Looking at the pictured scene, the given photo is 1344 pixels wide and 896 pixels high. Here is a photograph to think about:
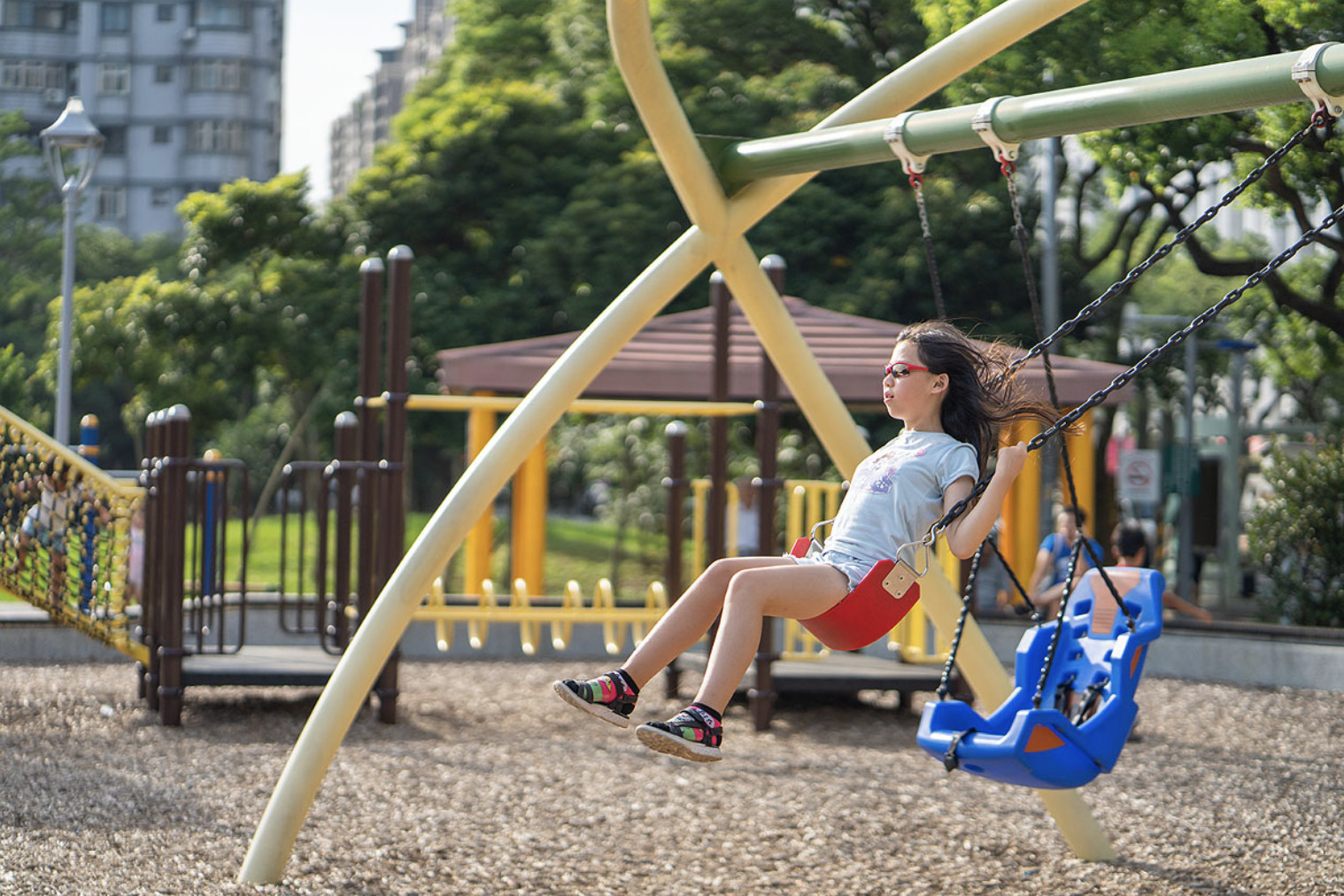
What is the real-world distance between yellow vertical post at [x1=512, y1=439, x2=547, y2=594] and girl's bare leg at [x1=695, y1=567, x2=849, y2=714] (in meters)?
8.71

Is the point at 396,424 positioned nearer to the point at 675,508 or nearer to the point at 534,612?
the point at 534,612

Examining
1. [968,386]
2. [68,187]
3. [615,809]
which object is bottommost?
[615,809]

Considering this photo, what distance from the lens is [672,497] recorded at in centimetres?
993

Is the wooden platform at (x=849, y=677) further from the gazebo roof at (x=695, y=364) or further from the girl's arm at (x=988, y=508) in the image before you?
the girl's arm at (x=988, y=508)

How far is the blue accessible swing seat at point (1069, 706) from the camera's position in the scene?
4152 mm

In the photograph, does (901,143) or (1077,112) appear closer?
(1077,112)

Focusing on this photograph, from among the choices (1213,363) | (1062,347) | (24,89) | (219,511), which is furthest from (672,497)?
(24,89)

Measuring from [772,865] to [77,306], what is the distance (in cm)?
1983

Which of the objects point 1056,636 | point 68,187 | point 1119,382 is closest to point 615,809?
point 1056,636

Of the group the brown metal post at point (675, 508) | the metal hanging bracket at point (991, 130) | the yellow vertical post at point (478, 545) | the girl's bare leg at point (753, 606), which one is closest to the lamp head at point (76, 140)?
the yellow vertical post at point (478, 545)

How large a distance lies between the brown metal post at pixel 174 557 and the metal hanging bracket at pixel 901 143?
4945 millimetres

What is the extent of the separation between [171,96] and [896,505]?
59.8m

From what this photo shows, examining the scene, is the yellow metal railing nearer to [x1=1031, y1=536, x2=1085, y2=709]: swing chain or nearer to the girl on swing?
[x1=1031, y1=536, x2=1085, y2=709]: swing chain

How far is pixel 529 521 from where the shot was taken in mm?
12703
